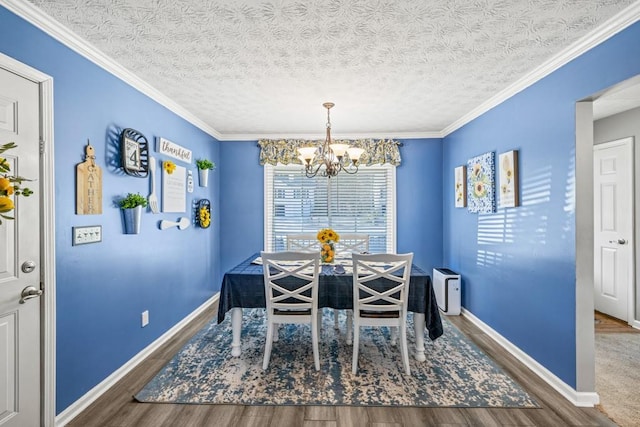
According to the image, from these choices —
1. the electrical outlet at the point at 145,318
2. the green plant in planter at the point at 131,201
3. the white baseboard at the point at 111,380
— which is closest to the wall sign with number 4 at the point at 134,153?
the green plant in planter at the point at 131,201

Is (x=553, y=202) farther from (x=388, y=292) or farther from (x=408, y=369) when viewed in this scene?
(x=408, y=369)

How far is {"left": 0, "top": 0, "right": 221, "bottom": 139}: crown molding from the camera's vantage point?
1743 millimetres

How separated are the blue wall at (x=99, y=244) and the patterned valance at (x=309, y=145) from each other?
1.49 metres

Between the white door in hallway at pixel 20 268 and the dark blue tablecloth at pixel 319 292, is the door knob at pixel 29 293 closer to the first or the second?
the white door in hallway at pixel 20 268

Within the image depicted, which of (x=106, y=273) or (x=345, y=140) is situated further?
(x=345, y=140)

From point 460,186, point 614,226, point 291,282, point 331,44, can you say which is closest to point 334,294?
point 291,282

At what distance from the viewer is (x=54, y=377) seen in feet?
6.31

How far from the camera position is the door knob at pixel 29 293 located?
1748mm

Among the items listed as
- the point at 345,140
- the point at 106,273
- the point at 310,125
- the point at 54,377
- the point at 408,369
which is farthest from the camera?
the point at 345,140

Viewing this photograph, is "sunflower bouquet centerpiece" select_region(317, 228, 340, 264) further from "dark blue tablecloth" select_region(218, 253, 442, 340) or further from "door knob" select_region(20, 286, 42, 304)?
"door knob" select_region(20, 286, 42, 304)

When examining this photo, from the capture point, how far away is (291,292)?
2.59 m

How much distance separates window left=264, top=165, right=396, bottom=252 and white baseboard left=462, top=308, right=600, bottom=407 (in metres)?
1.91

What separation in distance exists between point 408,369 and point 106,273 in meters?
2.48

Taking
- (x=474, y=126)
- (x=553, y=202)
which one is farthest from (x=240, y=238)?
(x=553, y=202)
